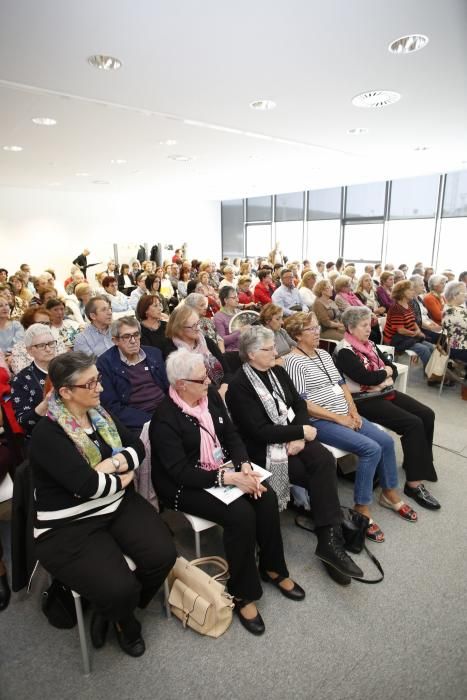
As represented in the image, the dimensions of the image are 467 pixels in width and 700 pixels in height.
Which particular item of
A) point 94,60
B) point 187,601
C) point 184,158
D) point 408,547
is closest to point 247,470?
point 187,601

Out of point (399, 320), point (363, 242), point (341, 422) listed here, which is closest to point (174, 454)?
point (341, 422)

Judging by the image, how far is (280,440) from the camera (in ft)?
7.18

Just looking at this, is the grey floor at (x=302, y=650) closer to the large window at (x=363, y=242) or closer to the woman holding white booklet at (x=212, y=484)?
the woman holding white booklet at (x=212, y=484)

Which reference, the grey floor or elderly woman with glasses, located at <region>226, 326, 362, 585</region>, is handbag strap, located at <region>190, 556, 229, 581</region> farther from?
elderly woman with glasses, located at <region>226, 326, 362, 585</region>

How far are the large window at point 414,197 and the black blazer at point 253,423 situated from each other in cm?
978

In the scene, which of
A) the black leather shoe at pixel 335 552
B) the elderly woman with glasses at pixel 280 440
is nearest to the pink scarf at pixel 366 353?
the elderly woman with glasses at pixel 280 440

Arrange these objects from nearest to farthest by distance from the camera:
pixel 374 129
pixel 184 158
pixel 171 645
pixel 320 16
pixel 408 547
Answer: pixel 171 645 < pixel 408 547 < pixel 320 16 < pixel 374 129 < pixel 184 158

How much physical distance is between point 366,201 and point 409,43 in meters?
8.76

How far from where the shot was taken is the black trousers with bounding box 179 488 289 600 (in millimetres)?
1806

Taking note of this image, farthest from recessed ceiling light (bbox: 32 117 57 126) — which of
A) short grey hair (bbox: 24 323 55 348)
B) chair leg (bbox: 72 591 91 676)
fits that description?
chair leg (bbox: 72 591 91 676)

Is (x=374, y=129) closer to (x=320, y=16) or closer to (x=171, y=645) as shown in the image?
(x=320, y=16)

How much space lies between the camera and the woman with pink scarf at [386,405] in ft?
8.82

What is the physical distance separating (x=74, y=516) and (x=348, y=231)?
11.9 meters

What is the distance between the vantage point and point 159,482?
6.48 feet
